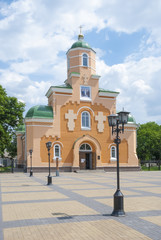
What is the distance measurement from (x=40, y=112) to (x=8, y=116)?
4.62 meters

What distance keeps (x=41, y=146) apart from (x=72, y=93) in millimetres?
8178

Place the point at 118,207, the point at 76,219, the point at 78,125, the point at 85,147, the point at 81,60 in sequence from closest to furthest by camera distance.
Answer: the point at 76,219, the point at 118,207, the point at 78,125, the point at 85,147, the point at 81,60

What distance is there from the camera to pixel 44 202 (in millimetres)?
11258

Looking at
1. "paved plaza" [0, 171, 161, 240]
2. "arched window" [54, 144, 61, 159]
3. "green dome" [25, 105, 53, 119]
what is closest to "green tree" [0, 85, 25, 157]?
"green dome" [25, 105, 53, 119]

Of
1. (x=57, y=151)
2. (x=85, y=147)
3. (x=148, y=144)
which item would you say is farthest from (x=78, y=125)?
(x=148, y=144)

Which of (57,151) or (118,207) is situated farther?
(57,151)

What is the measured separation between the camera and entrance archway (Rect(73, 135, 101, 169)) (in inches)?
1369

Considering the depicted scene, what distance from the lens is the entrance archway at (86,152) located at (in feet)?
114

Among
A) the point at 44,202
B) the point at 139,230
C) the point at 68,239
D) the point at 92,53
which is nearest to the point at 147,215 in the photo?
the point at 139,230

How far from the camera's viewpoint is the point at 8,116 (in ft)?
118

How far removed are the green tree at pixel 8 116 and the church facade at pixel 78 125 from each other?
8.74 ft

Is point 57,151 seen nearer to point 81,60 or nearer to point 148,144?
point 81,60

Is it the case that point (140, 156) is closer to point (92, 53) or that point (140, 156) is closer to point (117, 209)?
point (92, 53)

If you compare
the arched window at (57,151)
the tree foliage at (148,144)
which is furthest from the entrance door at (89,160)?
the tree foliage at (148,144)
